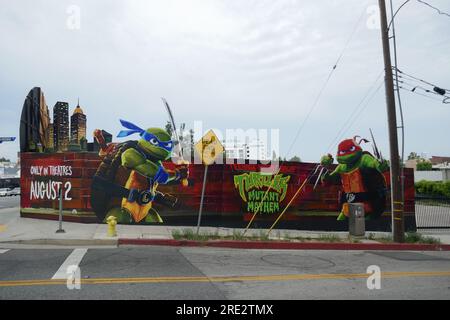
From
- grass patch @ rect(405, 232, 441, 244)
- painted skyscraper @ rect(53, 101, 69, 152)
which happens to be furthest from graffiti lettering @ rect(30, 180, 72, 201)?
grass patch @ rect(405, 232, 441, 244)

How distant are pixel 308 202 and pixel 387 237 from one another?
9.98 ft

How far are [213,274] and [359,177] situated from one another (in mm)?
10378

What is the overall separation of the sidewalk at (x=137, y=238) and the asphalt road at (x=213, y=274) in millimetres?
826

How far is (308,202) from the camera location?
16.0 metres

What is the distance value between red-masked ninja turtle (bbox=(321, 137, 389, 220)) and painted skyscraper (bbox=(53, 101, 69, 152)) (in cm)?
1449

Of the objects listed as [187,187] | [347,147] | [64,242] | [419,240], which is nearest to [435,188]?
[347,147]

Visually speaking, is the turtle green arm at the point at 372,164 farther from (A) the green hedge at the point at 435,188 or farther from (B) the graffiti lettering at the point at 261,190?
(A) the green hedge at the point at 435,188

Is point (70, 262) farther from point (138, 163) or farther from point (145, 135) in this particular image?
point (145, 135)

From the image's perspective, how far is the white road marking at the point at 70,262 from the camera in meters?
7.36

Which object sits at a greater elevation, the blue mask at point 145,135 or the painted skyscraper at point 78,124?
the painted skyscraper at point 78,124

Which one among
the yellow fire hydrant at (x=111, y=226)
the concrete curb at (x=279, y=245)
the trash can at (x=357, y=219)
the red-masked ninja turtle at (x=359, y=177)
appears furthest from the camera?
the red-masked ninja turtle at (x=359, y=177)

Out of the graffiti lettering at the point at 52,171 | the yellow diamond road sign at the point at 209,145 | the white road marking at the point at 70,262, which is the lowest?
the white road marking at the point at 70,262

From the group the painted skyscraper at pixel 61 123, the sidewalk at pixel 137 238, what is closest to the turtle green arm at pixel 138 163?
the sidewalk at pixel 137 238

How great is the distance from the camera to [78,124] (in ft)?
72.8
